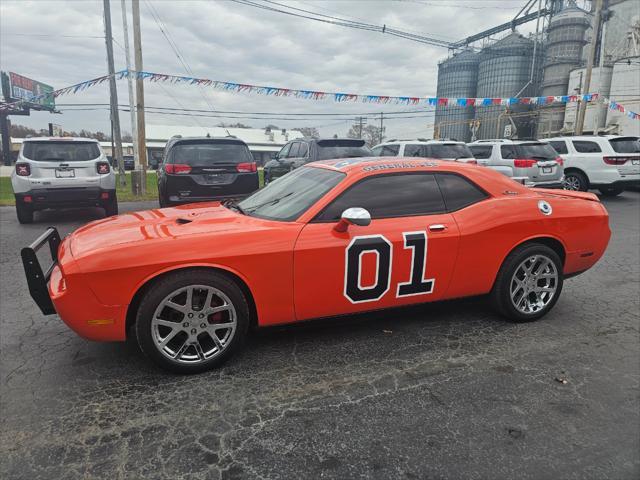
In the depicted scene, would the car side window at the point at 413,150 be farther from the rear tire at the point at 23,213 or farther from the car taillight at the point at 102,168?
the rear tire at the point at 23,213

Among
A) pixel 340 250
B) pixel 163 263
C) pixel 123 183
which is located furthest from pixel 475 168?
pixel 123 183

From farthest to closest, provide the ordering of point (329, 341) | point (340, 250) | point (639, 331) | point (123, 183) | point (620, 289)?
1. point (123, 183)
2. point (620, 289)
3. point (639, 331)
4. point (329, 341)
5. point (340, 250)

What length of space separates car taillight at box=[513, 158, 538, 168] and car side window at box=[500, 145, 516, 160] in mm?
264

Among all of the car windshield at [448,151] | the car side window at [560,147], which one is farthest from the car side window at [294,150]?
the car side window at [560,147]

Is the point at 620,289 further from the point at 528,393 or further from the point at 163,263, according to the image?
the point at 163,263

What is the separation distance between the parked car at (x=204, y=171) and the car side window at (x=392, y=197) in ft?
16.8

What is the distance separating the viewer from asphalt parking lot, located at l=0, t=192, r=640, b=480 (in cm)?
216

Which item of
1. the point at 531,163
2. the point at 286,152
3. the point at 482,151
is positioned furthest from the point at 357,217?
the point at 482,151

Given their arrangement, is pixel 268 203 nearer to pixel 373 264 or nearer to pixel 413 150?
pixel 373 264

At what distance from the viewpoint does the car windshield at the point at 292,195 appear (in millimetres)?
3371

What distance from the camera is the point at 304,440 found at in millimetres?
2326

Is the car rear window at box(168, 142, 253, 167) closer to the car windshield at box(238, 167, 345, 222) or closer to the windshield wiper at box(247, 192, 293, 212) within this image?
the car windshield at box(238, 167, 345, 222)

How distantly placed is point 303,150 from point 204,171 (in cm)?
347

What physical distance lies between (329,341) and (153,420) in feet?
4.75
